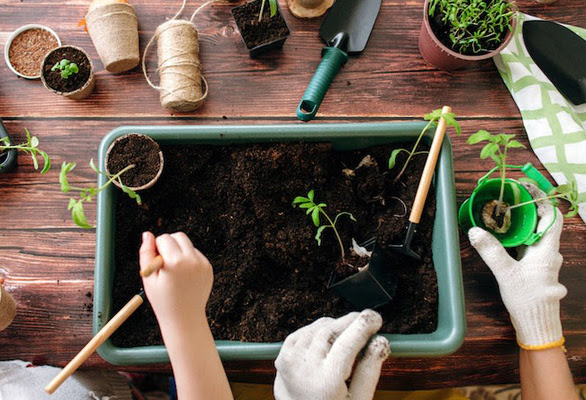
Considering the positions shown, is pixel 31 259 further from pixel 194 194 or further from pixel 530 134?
pixel 530 134

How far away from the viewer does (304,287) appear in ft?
3.16

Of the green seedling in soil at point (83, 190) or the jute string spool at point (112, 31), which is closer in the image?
the green seedling in soil at point (83, 190)

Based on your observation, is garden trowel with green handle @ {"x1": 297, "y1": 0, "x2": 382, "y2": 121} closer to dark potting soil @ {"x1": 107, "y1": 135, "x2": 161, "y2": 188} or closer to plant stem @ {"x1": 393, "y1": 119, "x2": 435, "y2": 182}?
plant stem @ {"x1": 393, "y1": 119, "x2": 435, "y2": 182}

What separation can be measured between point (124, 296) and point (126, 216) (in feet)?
0.52

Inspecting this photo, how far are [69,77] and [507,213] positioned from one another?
3.35 feet

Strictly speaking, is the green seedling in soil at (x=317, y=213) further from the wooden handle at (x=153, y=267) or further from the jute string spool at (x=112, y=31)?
the jute string spool at (x=112, y=31)

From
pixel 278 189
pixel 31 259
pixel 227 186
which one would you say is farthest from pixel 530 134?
pixel 31 259

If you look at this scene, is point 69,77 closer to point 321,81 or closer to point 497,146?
point 321,81

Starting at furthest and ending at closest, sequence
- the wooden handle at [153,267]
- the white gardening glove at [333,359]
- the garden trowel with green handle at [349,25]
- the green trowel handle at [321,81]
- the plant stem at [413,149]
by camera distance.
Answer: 1. the garden trowel with green handle at [349,25]
2. the green trowel handle at [321,81]
3. the plant stem at [413,149]
4. the white gardening glove at [333,359]
5. the wooden handle at [153,267]

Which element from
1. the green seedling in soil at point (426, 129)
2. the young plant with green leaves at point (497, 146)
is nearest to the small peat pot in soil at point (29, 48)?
the green seedling in soil at point (426, 129)

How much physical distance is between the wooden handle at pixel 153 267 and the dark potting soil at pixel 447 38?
0.79 meters

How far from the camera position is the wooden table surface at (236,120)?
3.39 ft

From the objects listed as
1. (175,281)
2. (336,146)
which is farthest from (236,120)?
(175,281)

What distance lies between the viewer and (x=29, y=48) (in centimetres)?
113
